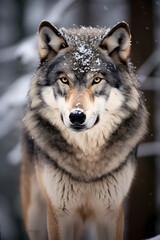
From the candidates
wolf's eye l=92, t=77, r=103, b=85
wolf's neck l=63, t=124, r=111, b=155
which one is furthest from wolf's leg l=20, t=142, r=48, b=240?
wolf's eye l=92, t=77, r=103, b=85

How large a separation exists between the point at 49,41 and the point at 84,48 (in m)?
0.36

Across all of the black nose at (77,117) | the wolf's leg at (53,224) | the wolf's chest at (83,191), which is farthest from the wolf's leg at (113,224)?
the black nose at (77,117)

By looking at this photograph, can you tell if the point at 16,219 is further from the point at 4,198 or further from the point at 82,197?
the point at 82,197

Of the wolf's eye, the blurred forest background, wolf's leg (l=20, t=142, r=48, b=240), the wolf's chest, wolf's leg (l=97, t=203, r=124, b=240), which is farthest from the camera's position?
the blurred forest background

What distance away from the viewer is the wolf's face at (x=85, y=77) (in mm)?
3312

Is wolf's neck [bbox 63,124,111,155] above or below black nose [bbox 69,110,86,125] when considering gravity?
below

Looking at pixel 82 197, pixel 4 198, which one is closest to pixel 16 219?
pixel 4 198

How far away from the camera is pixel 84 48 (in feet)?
11.9

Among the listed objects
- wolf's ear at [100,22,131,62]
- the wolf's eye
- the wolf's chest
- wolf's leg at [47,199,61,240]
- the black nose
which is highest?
wolf's ear at [100,22,131,62]

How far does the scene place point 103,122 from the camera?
365cm

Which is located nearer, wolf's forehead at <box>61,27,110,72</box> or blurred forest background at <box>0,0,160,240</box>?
wolf's forehead at <box>61,27,110,72</box>

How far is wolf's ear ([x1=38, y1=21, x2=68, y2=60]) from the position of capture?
139 inches

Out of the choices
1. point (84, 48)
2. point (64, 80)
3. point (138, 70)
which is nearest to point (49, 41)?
point (84, 48)

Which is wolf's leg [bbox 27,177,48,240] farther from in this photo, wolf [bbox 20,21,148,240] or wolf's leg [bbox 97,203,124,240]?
wolf's leg [bbox 97,203,124,240]
